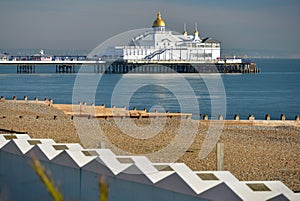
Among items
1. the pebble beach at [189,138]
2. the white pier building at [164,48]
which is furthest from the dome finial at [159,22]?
the pebble beach at [189,138]

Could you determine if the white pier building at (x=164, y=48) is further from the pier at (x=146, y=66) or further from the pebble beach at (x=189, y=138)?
the pebble beach at (x=189, y=138)

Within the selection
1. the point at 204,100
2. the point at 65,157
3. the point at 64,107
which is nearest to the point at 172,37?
the point at 204,100

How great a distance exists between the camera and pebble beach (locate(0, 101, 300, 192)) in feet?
43.2

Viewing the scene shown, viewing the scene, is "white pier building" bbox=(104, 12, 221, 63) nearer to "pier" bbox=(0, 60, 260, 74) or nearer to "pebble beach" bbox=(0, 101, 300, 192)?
"pier" bbox=(0, 60, 260, 74)

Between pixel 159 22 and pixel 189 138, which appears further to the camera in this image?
pixel 159 22

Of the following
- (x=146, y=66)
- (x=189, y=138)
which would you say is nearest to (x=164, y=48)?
(x=146, y=66)

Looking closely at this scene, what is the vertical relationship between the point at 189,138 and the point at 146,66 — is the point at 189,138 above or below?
below

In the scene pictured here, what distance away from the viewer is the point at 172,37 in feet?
327

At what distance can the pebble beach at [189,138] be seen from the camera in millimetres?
13180

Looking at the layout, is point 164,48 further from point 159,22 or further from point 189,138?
point 189,138

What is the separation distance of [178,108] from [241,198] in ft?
117

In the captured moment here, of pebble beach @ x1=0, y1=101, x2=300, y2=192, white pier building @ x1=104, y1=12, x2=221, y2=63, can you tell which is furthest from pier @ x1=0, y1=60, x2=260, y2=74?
pebble beach @ x1=0, y1=101, x2=300, y2=192

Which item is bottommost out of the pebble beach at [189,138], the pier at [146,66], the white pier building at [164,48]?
the pebble beach at [189,138]

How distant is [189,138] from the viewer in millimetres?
18266
